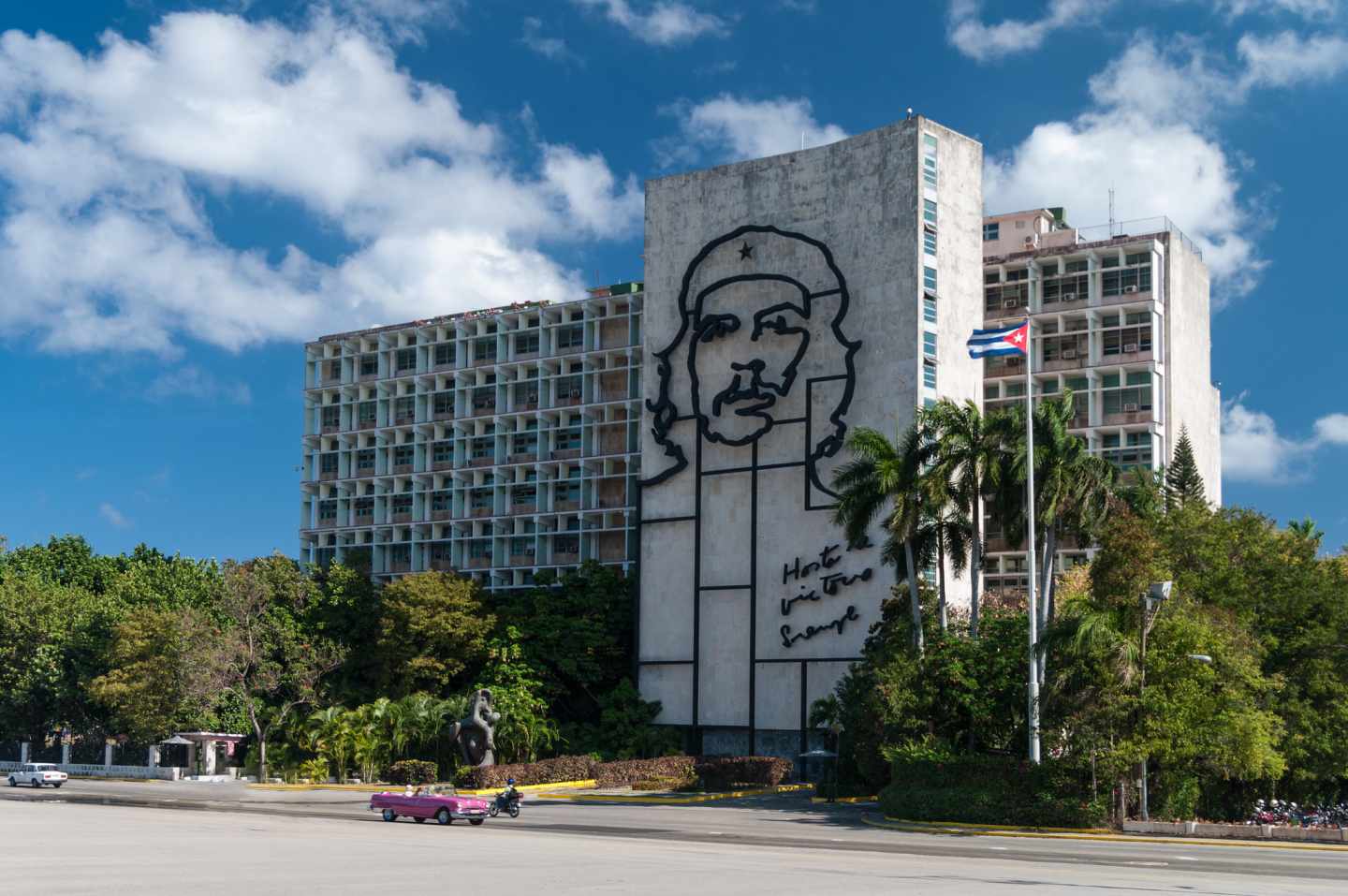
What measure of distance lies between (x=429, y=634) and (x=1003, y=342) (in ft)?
147

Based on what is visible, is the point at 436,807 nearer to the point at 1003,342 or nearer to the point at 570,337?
the point at 1003,342

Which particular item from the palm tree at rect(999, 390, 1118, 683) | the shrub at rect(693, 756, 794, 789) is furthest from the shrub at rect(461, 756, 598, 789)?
the palm tree at rect(999, 390, 1118, 683)

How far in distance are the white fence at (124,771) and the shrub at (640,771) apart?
1031 inches

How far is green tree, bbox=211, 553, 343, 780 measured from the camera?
83188mm

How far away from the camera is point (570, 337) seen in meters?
107

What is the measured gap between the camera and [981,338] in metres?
52.0

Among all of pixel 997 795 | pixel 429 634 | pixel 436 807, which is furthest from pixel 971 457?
pixel 429 634

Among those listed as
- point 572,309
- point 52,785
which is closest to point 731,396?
point 572,309

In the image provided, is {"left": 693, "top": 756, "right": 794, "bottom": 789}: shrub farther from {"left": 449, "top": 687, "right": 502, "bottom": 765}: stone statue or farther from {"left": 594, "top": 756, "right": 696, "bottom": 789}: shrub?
{"left": 449, "top": 687, "right": 502, "bottom": 765}: stone statue

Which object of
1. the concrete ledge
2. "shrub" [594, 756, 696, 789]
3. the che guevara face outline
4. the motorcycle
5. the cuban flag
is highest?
the che guevara face outline

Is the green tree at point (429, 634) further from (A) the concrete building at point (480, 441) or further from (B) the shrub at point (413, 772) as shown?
(A) the concrete building at point (480, 441)

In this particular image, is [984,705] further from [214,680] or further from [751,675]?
[214,680]

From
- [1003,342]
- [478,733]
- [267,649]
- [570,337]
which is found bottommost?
[478,733]

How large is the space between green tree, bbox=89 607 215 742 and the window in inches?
1339
